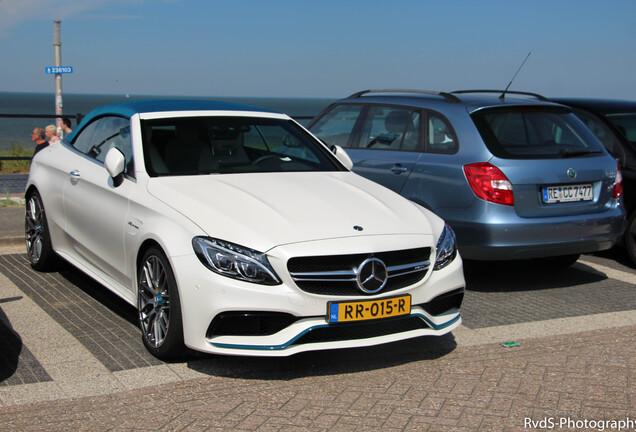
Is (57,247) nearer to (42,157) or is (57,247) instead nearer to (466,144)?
(42,157)

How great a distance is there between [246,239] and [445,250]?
53.9 inches

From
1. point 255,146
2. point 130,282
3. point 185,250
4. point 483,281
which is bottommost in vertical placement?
point 483,281

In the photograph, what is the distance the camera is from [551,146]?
6.99m

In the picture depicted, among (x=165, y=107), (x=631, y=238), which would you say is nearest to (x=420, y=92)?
(x=631, y=238)

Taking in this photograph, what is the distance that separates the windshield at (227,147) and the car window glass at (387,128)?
52.9 inches

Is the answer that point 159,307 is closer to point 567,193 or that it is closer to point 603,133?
point 567,193

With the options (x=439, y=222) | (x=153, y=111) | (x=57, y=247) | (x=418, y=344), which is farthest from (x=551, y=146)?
(x=57, y=247)

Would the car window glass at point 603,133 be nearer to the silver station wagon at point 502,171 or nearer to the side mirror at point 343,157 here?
the silver station wagon at point 502,171

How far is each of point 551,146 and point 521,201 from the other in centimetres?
73

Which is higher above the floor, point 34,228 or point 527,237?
point 527,237

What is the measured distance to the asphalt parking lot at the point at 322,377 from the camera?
4.15 m

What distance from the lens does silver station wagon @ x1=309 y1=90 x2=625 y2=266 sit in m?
6.57

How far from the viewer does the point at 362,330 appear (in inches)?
188

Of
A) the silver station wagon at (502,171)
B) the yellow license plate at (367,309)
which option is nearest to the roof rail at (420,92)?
the silver station wagon at (502,171)
